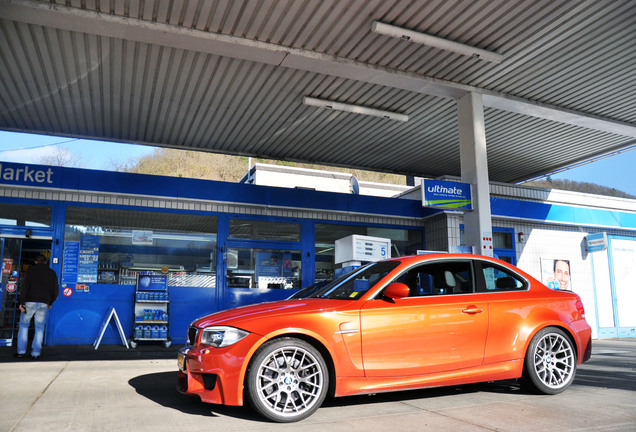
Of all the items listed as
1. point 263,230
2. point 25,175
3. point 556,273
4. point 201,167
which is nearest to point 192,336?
point 263,230

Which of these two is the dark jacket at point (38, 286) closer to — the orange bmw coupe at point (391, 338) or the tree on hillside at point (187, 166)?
the orange bmw coupe at point (391, 338)

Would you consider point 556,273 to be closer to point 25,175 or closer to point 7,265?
point 25,175

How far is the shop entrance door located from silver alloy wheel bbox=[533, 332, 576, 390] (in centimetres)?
934

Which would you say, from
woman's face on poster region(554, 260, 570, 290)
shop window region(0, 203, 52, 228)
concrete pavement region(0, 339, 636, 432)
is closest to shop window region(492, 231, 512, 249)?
woman's face on poster region(554, 260, 570, 290)

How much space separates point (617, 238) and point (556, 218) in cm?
259

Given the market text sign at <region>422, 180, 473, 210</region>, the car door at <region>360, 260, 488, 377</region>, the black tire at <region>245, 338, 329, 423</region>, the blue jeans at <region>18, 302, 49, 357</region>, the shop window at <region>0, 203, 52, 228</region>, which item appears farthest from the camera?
the shop window at <region>0, 203, 52, 228</region>

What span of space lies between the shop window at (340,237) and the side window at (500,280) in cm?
651

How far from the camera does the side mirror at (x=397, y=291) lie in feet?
14.1

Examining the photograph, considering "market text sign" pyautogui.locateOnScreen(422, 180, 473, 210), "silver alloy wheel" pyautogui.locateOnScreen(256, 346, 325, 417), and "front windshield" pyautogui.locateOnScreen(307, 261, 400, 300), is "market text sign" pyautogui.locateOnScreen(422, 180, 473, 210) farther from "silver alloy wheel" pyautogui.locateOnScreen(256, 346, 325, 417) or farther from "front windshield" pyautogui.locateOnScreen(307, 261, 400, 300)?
"silver alloy wheel" pyautogui.locateOnScreen(256, 346, 325, 417)

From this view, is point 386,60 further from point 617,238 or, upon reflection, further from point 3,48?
point 617,238

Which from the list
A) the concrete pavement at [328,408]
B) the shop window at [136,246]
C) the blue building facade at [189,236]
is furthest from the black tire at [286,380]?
the shop window at [136,246]

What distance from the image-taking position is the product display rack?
9938mm

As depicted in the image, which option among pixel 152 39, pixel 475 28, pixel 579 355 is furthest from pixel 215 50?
pixel 579 355

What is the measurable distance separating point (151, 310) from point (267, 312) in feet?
22.1
